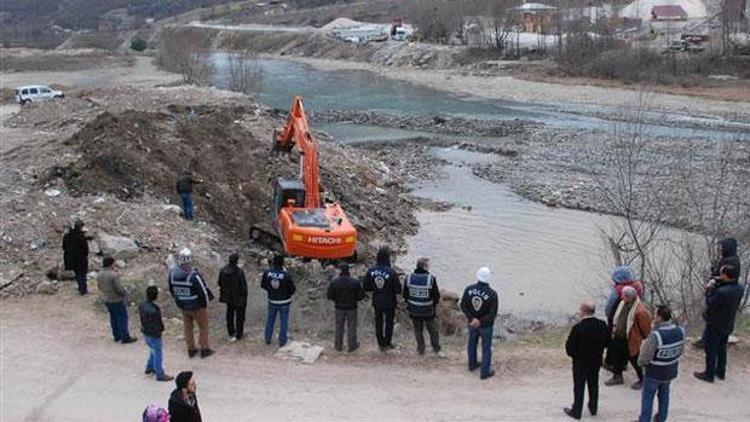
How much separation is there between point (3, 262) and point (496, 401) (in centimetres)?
1025

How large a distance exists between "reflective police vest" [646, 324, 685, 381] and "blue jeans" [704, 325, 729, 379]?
1.78 m

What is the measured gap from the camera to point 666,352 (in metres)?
9.07

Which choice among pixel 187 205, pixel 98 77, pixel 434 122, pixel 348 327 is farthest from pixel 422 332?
pixel 98 77

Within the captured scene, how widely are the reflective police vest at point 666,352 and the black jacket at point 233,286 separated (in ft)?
19.3

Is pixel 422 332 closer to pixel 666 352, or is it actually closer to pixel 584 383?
pixel 584 383

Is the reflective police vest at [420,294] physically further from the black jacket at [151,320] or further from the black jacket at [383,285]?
the black jacket at [151,320]

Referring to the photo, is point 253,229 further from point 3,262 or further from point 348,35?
point 348,35

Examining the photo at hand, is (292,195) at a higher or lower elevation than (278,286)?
higher

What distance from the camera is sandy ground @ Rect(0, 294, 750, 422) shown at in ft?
33.7

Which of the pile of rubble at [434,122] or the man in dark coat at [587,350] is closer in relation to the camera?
the man in dark coat at [587,350]

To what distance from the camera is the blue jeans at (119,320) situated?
12234 mm

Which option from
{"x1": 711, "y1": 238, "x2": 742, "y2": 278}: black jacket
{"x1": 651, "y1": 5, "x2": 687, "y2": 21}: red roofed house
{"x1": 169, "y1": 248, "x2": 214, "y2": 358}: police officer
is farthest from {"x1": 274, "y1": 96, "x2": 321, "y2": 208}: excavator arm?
{"x1": 651, "y1": 5, "x2": 687, "y2": 21}: red roofed house

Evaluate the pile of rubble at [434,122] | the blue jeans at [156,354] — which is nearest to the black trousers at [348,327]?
the blue jeans at [156,354]

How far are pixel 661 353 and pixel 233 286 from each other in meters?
6.12
